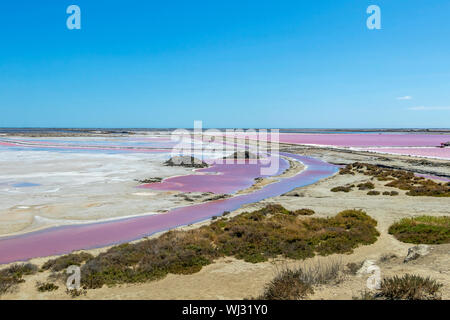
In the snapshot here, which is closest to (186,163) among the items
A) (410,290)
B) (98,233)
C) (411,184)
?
(411,184)

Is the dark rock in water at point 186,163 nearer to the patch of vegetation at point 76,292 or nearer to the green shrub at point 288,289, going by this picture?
the patch of vegetation at point 76,292

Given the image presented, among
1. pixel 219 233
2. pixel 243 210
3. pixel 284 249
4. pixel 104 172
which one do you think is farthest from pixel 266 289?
pixel 104 172

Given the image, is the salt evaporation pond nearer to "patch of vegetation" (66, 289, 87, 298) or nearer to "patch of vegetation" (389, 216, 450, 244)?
"patch of vegetation" (66, 289, 87, 298)

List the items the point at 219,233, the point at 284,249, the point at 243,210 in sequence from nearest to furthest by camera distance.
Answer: the point at 284,249 → the point at 219,233 → the point at 243,210

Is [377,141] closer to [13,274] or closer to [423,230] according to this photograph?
[423,230]
